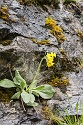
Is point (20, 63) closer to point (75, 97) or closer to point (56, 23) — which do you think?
point (75, 97)

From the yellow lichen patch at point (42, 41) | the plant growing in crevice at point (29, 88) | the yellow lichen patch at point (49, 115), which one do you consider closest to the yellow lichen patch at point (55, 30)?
the yellow lichen patch at point (42, 41)

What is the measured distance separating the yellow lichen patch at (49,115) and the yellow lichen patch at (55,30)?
4.16 feet

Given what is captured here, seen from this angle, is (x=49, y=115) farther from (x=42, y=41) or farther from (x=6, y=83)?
(x=42, y=41)

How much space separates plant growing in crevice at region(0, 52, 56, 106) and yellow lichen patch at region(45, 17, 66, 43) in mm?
938

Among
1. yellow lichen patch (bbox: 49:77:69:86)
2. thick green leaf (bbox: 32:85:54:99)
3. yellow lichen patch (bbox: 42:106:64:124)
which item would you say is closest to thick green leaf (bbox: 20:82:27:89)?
thick green leaf (bbox: 32:85:54:99)

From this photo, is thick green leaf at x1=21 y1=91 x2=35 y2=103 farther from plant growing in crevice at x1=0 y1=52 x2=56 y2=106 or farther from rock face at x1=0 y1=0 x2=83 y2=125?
rock face at x1=0 y1=0 x2=83 y2=125

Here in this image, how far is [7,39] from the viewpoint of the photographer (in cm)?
319

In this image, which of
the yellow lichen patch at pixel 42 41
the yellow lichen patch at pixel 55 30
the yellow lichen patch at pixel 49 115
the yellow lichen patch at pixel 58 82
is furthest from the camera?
the yellow lichen patch at pixel 55 30

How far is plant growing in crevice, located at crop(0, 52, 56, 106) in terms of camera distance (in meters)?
2.83

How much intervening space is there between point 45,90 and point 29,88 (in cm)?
20

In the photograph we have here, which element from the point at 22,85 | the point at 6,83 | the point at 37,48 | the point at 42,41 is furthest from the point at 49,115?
the point at 42,41

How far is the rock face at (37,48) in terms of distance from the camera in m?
3.02

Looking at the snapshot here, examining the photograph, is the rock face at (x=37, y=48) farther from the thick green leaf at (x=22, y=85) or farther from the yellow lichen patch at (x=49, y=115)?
the thick green leaf at (x=22, y=85)

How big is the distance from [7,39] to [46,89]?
0.80m
